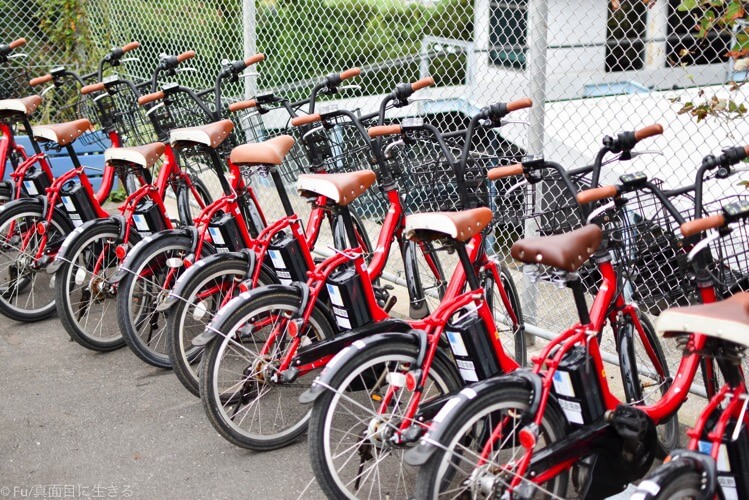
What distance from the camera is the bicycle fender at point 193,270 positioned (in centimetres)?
412

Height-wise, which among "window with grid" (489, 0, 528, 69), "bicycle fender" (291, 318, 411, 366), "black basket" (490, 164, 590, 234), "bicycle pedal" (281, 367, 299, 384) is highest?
"window with grid" (489, 0, 528, 69)

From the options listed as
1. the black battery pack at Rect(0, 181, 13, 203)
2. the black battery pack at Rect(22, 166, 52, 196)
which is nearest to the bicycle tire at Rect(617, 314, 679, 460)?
the black battery pack at Rect(22, 166, 52, 196)

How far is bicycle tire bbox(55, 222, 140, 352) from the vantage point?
4875 mm

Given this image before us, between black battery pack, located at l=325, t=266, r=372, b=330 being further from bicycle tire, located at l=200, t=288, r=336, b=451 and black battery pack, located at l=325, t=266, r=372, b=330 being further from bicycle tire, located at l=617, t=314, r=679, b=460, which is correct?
bicycle tire, located at l=617, t=314, r=679, b=460

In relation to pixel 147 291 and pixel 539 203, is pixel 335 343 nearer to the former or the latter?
pixel 539 203

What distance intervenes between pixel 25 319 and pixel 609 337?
347 cm

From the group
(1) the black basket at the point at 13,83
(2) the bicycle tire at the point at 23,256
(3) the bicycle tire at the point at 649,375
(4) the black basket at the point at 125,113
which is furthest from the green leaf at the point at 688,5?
(1) the black basket at the point at 13,83

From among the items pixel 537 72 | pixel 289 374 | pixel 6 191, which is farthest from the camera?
pixel 6 191

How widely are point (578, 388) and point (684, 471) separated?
55cm

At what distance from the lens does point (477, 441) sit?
2941mm

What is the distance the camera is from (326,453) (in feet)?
10.5

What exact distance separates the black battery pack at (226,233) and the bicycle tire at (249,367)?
682 mm

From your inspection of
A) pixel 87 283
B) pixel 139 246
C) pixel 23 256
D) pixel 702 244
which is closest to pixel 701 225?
pixel 702 244

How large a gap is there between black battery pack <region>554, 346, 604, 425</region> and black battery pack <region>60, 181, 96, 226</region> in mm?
3317
